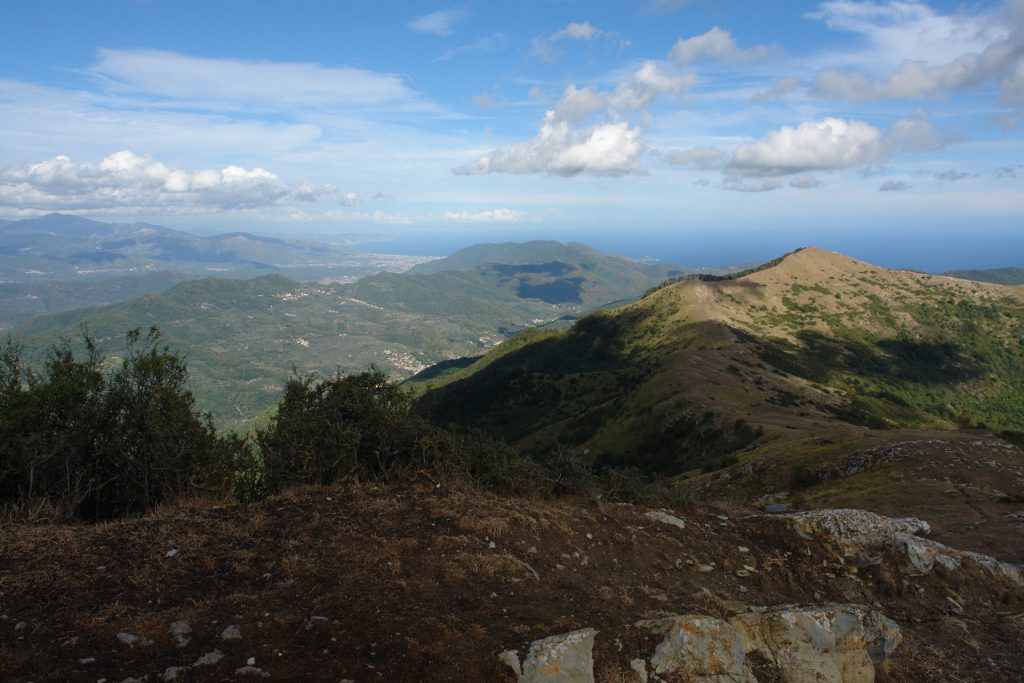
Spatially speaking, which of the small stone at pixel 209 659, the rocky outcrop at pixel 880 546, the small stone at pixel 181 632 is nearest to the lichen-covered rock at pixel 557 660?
the small stone at pixel 209 659

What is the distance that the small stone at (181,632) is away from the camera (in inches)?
285

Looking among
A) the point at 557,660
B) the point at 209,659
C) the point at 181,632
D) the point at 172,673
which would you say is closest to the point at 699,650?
the point at 557,660

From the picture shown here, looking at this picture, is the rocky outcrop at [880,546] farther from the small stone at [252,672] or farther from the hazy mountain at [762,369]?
the hazy mountain at [762,369]

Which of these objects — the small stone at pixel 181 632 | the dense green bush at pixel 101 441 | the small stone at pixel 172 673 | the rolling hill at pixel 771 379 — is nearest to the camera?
the small stone at pixel 172 673

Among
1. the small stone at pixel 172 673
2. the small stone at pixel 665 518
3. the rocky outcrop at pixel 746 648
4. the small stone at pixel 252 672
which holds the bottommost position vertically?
the small stone at pixel 665 518

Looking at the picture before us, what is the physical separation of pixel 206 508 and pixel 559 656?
909cm

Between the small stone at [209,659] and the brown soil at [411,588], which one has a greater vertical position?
the small stone at [209,659]

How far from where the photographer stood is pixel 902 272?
7431 inches

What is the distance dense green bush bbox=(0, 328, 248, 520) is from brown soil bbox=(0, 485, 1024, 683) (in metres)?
2.96

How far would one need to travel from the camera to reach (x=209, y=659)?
6.86m

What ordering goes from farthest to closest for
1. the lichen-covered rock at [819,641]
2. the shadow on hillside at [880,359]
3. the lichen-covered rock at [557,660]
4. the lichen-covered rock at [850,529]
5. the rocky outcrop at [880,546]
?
1. the shadow on hillside at [880,359]
2. the lichen-covered rock at [850,529]
3. the rocky outcrop at [880,546]
4. the lichen-covered rock at [819,641]
5. the lichen-covered rock at [557,660]

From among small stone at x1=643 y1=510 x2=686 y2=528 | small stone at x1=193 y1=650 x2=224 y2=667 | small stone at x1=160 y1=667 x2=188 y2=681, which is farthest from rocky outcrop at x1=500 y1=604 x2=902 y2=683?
small stone at x1=160 y1=667 x2=188 y2=681

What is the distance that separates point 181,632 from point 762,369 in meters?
107

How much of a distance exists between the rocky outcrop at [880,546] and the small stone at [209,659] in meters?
13.3
